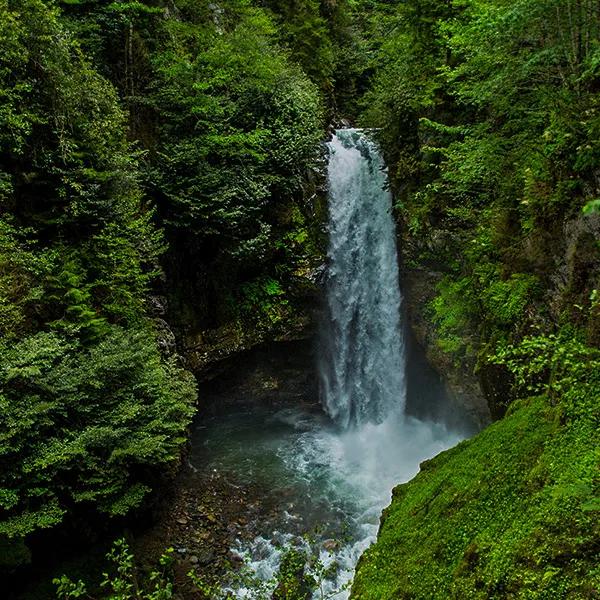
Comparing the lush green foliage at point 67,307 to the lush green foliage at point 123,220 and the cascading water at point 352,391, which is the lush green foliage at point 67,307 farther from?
the cascading water at point 352,391

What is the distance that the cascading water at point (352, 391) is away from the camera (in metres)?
11.7

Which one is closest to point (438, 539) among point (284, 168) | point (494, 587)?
point (494, 587)

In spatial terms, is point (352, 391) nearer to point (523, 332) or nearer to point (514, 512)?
point (523, 332)

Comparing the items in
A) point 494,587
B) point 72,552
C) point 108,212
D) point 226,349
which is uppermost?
point 108,212

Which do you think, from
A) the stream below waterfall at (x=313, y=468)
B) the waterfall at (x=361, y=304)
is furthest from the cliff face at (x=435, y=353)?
the stream below waterfall at (x=313, y=468)

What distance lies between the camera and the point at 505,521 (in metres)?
3.66

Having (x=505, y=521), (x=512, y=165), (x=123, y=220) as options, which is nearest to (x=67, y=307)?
(x=123, y=220)

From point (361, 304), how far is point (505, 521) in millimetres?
10566

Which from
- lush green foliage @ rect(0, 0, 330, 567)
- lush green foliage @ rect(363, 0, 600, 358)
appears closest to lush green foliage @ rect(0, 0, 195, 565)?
lush green foliage @ rect(0, 0, 330, 567)

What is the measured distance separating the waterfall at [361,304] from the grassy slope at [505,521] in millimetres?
8667

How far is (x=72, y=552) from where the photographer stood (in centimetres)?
742

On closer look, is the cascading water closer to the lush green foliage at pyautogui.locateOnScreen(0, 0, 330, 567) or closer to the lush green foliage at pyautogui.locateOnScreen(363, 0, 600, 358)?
the lush green foliage at pyautogui.locateOnScreen(0, 0, 330, 567)

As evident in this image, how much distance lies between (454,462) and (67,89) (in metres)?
8.92

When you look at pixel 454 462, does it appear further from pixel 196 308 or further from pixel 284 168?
pixel 284 168
